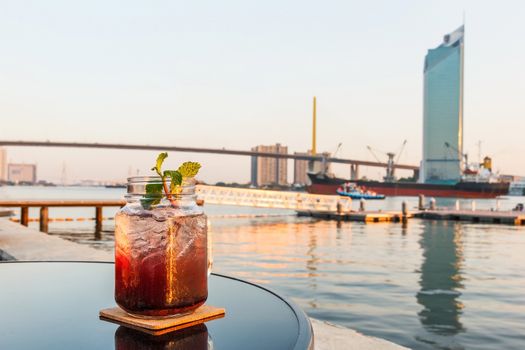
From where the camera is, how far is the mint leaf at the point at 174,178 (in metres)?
1.10

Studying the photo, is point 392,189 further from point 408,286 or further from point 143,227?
point 143,227

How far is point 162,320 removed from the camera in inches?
40.6

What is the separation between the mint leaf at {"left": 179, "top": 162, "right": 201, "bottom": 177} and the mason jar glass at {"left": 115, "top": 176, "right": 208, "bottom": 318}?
0.08 ft

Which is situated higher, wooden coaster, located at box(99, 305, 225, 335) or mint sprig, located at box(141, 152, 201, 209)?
mint sprig, located at box(141, 152, 201, 209)

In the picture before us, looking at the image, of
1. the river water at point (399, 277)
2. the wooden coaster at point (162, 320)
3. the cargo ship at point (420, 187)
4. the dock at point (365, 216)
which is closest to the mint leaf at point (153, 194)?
the wooden coaster at point (162, 320)

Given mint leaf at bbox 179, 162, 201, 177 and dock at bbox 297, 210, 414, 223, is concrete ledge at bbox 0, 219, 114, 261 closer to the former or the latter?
mint leaf at bbox 179, 162, 201, 177

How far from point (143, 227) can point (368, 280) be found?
791cm

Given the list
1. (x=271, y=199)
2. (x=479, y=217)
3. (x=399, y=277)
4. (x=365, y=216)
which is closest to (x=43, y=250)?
(x=399, y=277)

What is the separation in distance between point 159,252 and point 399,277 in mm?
8401

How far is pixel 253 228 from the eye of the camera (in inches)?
781

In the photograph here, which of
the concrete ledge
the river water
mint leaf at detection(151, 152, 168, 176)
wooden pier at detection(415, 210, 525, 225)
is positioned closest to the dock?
wooden pier at detection(415, 210, 525, 225)

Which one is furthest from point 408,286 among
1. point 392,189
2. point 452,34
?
point 452,34

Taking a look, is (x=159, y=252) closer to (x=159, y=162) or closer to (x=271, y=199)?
(x=159, y=162)

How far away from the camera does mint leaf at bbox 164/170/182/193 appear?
1.10 meters
